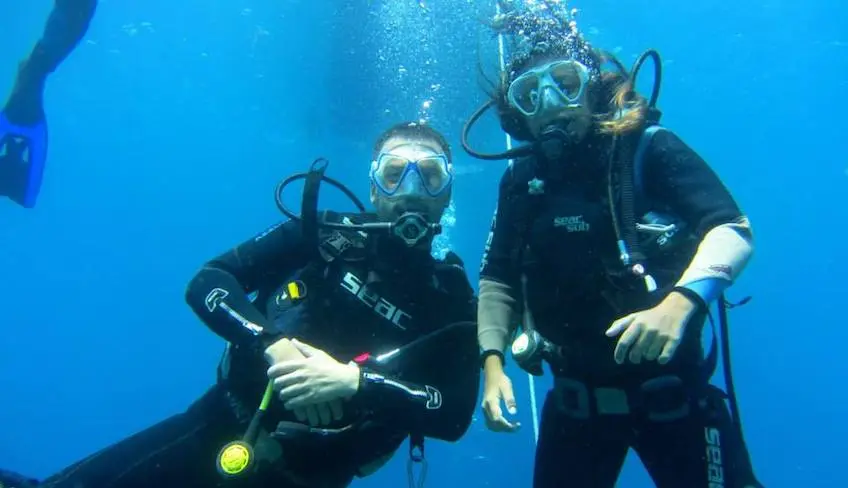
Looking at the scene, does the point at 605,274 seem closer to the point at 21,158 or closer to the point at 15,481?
the point at 15,481

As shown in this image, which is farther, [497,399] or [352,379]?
[352,379]

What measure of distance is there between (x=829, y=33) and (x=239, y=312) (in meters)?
30.1

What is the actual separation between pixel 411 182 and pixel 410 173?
0.06 metres

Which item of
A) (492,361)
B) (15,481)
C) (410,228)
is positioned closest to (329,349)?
(410,228)

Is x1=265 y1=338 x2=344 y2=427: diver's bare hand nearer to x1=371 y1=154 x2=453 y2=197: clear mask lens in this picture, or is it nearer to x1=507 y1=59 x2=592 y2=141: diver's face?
x1=371 y1=154 x2=453 y2=197: clear mask lens

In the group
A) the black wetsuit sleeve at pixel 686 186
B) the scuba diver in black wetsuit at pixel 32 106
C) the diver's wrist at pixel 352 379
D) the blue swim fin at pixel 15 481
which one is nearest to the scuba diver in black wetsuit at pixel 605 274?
the black wetsuit sleeve at pixel 686 186

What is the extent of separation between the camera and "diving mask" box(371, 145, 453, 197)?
363cm

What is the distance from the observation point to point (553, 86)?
10.7 ft

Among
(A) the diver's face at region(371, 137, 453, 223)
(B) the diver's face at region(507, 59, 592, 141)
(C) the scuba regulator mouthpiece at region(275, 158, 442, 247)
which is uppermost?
(B) the diver's face at region(507, 59, 592, 141)

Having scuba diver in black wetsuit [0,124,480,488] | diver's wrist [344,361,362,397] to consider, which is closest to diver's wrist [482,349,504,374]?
scuba diver in black wetsuit [0,124,480,488]

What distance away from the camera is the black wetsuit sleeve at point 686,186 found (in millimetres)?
2676

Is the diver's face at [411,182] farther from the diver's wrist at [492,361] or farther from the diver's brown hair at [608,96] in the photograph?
the diver's wrist at [492,361]

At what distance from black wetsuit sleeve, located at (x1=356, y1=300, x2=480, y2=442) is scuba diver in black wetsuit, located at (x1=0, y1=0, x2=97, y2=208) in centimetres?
801

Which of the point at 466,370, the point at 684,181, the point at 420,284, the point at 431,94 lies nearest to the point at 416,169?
the point at 420,284
